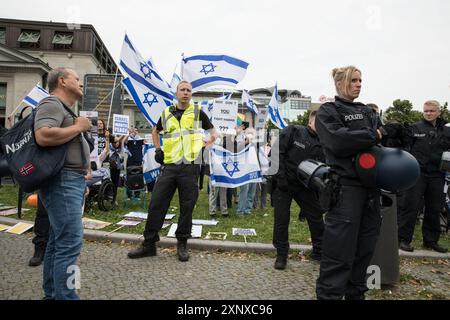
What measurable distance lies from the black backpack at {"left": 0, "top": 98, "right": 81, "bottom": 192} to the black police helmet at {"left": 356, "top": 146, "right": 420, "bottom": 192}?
2.40m

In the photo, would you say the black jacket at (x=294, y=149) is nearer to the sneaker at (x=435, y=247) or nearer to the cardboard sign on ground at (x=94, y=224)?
the sneaker at (x=435, y=247)

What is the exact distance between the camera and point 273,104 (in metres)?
9.62

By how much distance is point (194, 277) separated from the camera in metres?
3.76

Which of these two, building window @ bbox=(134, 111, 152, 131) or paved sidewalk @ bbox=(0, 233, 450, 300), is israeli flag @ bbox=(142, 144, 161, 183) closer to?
paved sidewalk @ bbox=(0, 233, 450, 300)

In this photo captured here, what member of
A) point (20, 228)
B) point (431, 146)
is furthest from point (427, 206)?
point (20, 228)

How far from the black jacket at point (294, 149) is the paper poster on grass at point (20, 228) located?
4463 mm

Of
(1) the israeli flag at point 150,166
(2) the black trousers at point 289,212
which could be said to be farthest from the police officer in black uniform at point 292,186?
(1) the israeli flag at point 150,166

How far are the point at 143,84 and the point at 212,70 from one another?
162 centimetres

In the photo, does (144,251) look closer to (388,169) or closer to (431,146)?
(388,169)

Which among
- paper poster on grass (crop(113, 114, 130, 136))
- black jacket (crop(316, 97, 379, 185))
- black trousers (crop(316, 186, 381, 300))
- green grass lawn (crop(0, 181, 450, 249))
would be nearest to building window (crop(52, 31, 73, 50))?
green grass lawn (crop(0, 181, 450, 249))

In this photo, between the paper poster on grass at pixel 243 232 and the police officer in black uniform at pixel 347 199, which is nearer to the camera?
the police officer in black uniform at pixel 347 199

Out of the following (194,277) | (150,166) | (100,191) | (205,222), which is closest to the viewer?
(194,277)

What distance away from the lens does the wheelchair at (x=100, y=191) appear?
7410 millimetres

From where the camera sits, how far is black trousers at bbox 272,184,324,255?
430cm
